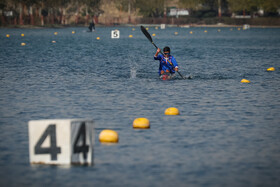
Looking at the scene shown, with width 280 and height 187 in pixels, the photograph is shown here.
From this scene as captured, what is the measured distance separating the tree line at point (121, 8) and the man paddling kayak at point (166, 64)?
10118 centimetres

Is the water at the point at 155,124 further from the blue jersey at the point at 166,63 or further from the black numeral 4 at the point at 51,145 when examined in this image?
the blue jersey at the point at 166,63

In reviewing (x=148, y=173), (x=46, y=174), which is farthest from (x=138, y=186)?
(x=46, y=174)

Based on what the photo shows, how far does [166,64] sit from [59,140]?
15.3 metres

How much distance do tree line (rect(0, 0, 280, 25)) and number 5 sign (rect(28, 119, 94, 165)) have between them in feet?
379

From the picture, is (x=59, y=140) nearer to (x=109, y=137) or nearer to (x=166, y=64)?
(x=109, y=137)

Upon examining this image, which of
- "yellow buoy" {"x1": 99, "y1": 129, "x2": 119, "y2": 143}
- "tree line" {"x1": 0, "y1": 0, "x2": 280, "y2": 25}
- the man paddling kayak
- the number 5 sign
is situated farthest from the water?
"tree line" {"x1": 0, "y1": 0, "x2": 280, "y2": 25}

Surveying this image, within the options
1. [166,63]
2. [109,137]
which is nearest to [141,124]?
[109,137]

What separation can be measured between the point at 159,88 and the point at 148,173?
489 inches

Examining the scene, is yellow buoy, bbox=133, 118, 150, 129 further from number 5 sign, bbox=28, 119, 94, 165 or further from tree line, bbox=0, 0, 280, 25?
tree line, bbox=0, 0, 280, 25

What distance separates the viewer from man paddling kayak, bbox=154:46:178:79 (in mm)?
24984

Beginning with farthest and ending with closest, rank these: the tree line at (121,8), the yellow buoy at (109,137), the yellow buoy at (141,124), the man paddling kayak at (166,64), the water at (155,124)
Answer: the tree line at (121,8) → the man paddling kayak at (166,64) → the yellow buoy at (141,124) → the yellow buoy at (109,137) → the water at (155,124)

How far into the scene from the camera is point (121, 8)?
620 feet

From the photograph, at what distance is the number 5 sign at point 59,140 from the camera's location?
10633 mm

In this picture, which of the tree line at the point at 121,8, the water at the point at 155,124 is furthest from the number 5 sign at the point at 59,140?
the tree line at the point at 121,8
